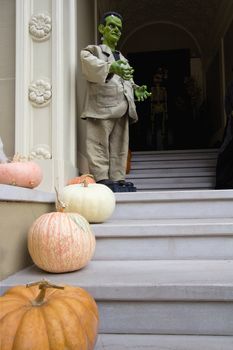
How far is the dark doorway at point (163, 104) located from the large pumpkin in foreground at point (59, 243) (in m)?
4.72

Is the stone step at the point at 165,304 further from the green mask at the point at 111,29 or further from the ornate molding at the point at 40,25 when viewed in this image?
the green mask at the point at 111,29

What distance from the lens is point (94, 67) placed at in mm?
2211

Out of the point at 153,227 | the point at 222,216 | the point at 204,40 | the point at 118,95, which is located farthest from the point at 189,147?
the point at 153,227

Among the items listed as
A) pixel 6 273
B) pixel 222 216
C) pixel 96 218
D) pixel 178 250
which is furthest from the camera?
pixel 222 216

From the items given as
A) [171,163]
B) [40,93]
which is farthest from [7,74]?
[171,163]

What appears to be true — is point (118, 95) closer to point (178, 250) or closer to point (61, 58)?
point (61, 58)

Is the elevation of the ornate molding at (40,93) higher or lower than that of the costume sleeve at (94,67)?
lower

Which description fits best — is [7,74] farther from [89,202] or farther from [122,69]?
[89,202]

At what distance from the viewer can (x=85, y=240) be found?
4.32 ft

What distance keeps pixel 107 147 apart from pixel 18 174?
0.88 meters

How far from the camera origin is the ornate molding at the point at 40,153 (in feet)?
7.34

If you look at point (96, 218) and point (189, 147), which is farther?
point (189, 147)

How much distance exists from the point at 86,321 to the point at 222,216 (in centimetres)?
110

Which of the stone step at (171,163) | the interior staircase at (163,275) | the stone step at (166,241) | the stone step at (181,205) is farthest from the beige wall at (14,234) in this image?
the stone step at (171,163)
